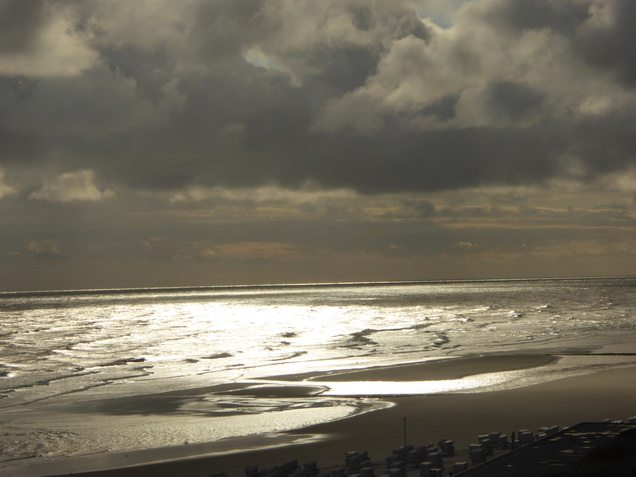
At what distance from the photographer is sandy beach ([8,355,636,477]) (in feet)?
92.4

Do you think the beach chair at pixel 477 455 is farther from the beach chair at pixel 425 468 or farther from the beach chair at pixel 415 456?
the beach chair at pixel 425 468

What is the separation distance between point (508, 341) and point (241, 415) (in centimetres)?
4125

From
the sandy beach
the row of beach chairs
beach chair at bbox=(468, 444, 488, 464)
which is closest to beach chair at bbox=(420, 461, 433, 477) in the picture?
the row of beach chairs

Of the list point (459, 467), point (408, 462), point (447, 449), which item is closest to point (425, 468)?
point (459, 467)

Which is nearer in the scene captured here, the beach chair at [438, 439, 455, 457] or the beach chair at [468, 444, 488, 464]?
the beach chair at [468, 444, 488, 464]

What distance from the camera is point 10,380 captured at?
52500mm

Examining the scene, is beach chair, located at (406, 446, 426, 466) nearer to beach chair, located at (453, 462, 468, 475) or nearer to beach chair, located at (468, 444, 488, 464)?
beach chair, located at (468, 444, 488, 464)

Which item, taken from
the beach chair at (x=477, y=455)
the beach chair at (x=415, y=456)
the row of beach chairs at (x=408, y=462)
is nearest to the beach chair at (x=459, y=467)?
the row of beach chairs at (x=408, y=462)

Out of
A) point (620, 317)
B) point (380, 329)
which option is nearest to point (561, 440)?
point (380, 329)

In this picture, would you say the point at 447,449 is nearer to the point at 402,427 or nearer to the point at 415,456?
the point at 415,456

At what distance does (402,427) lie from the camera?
109ft

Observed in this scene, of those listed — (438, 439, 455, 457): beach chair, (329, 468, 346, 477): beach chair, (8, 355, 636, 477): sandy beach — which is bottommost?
(8, 355, 636, 477): sandy beach

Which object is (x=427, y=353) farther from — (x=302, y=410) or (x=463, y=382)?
(x=302, y=410)

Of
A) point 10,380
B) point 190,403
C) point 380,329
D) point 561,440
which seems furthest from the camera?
point 380,329
